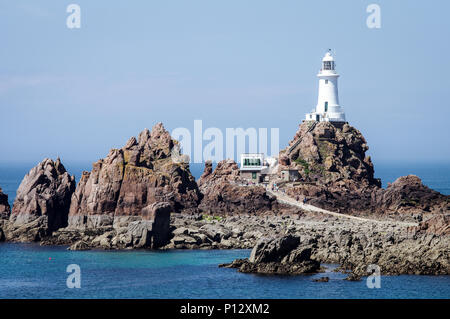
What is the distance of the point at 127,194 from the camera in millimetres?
92125

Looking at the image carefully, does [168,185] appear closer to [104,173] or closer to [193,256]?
[104,173]

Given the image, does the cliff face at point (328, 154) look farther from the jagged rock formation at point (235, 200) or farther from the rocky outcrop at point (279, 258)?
the rocky outcrop at point (279, 258)

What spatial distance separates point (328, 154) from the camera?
110 metres

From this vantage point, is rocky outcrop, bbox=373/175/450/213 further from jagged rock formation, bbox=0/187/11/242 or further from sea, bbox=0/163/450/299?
jagged rock formation, bbox=0/187/11/242

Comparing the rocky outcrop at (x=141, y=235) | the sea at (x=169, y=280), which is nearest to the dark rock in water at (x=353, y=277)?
the sea at (x=169, y=280)

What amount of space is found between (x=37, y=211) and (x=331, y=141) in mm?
39909

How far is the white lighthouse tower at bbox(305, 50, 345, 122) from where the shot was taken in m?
117

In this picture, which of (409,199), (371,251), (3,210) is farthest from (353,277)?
(3,210)

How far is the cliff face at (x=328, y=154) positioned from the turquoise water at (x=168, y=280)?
1194 inches

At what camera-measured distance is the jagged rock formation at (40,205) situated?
89.8m

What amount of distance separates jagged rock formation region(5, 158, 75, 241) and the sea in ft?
32.1

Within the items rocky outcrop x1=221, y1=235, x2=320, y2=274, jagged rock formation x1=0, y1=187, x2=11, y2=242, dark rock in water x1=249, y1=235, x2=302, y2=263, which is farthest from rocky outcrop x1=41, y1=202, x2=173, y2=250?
dark rock in water x1=249, y1=235, x2=302, y2=263

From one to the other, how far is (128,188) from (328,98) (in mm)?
A: 36361
